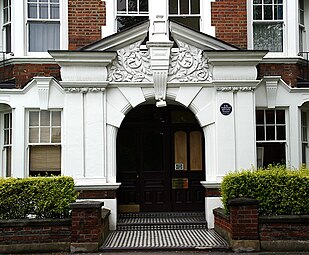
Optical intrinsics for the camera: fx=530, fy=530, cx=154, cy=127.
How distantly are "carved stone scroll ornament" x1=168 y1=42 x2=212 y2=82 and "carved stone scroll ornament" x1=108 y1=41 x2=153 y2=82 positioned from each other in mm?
658

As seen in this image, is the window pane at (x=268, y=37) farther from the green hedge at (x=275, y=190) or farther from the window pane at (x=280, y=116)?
the green hedge at (x=275, y=190)

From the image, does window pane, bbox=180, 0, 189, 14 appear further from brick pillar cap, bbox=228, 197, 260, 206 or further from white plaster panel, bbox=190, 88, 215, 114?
brick pillar cap, bbox=228, 197, 260, 206

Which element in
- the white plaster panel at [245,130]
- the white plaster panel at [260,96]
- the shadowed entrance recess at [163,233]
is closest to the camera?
the shadowed entrance recess at [163,233]

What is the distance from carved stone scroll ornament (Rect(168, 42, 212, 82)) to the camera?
1323cm

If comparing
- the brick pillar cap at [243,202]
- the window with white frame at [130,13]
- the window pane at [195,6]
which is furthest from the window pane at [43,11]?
the brick pillar cap at [243,202]

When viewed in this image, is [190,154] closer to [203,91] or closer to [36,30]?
[203,91]

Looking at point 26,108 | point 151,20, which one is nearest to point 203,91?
point 151,20

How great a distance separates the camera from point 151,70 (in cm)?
1314

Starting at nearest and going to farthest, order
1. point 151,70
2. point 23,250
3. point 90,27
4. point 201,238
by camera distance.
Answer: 1. point 23,250
2. point 201,238
3. point 151,70
4. point 90,27

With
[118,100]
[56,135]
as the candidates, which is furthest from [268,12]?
[56,135]

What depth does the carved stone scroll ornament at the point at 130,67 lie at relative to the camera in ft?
43.2

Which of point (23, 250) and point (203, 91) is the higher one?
point (203, 91)

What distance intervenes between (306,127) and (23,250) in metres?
8.57

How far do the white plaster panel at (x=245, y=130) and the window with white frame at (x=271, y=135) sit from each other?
106 cm
